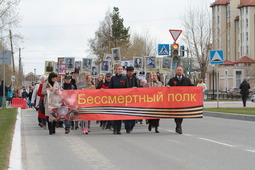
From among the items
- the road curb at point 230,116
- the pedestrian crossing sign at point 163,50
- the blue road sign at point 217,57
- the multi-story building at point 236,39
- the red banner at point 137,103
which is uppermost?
the multi-story building at point 236,39

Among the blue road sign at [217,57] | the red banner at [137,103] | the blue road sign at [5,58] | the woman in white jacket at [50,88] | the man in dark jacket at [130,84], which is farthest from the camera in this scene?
the blue road sign at [5,58]

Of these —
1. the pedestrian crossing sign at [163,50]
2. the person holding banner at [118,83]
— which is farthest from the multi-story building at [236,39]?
the person holding banner at [118,83]

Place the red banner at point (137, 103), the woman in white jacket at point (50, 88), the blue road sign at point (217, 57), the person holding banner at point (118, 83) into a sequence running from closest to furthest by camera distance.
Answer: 1. the woman in white jacket at point (50, 88)
2. the person holding banner at point (118, 83)
3. the red banner at point (137, 103)
4. the blue road sign at point (217, 57)

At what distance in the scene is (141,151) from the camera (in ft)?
34.1

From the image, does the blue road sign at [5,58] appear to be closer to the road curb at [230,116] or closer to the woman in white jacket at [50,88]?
the road curb at [230,116]

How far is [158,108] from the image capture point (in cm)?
1493

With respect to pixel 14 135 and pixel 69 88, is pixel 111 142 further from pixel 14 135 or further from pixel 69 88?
pixel 69 88

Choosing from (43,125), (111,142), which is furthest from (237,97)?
(111,142)

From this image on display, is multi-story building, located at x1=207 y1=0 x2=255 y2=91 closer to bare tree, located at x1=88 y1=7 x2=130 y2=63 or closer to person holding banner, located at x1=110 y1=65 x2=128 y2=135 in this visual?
bare tree, located at x1=88 y1=7 x2=130 y2=63

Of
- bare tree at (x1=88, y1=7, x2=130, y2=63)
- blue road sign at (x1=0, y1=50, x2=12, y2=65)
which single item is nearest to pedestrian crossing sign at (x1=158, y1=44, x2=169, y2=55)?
blue road sign at (x1=0, y1=50, x2=12, y2=65)

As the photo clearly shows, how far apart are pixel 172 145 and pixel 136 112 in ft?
11.7

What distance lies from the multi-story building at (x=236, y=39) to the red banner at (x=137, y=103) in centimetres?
7525

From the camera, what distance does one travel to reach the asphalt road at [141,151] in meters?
8.58

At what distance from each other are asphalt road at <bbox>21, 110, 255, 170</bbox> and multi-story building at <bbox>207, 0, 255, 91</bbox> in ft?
253
